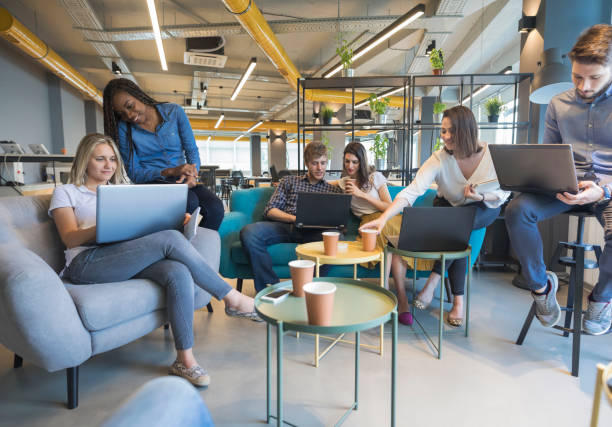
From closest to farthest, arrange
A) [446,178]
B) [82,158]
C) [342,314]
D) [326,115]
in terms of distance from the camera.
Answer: [342,314], [82,158], [446,178], [326,115]

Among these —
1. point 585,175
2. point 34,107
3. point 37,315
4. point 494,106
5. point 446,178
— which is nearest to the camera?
point 37,315

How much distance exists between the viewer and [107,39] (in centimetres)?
603

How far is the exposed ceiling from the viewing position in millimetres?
5566

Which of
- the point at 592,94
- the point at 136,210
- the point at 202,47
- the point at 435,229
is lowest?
the point at 435,229

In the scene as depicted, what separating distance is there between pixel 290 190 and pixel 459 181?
3.96 ft

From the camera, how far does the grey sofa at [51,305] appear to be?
51.5 inches

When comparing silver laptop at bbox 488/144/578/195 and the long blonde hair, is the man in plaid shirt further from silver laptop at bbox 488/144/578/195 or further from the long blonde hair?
silver laptop at bbox 488/144/578/195

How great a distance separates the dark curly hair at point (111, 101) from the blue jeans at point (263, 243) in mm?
910

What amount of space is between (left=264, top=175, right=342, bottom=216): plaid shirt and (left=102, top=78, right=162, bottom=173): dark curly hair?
1.03m

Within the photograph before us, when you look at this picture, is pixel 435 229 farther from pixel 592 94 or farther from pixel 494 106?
pixel 494 106

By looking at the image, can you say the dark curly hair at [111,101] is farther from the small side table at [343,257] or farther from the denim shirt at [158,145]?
the small side table at [343,257]

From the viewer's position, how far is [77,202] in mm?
1836

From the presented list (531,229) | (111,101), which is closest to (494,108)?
(531,229)

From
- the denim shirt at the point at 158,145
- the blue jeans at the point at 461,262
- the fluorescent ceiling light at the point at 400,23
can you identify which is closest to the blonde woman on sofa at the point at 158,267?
the denim shirt at the point at 158,145
